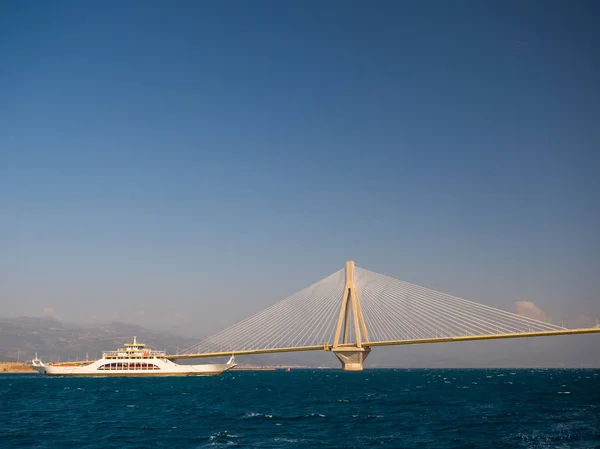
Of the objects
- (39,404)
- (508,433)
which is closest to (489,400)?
(508,433)

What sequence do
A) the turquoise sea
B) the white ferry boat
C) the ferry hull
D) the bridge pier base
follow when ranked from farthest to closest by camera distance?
the white ferry boat, the ferry hull, the bridge pier base, the turquoise sea

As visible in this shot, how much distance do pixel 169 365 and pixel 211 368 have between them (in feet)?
36.9

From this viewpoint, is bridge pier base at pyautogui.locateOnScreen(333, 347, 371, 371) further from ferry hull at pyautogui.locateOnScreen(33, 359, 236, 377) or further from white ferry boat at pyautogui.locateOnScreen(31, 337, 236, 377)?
white ferry boat at pyautogui.locateOnScreen(31, 337, 236, 377)

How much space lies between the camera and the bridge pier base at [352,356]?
12181cm

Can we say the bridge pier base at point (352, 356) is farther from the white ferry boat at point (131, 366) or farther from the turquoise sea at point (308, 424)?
the turquoise sea at point (308, 424)

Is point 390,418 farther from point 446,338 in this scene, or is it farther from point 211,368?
point 211,368

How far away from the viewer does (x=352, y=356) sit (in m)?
125

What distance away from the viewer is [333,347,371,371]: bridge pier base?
122 m

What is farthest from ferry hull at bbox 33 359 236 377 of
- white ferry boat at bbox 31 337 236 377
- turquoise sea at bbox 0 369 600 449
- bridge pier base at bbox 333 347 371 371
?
turquoise sea at bbox 0 369 600 449

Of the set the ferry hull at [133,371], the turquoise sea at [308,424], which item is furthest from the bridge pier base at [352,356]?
the turquoise sea at [308,424]

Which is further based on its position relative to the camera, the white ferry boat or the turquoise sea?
the white ferry boat

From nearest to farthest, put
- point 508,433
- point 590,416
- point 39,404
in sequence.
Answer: point 508,433 → point 590,416 → point 39,404

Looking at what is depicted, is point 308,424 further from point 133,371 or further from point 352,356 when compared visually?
point 133,371

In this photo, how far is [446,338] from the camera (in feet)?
353
